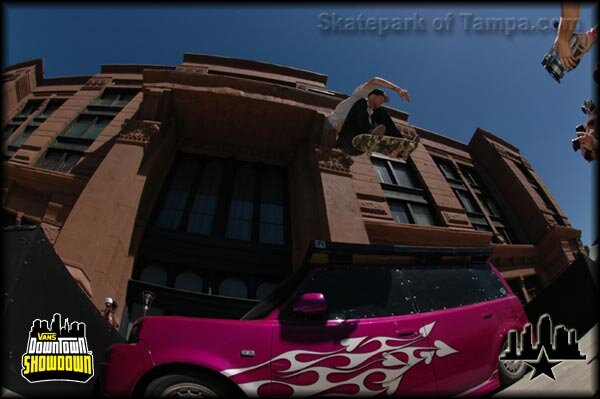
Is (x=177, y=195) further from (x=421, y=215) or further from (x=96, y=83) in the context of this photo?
(x=421, y=215)

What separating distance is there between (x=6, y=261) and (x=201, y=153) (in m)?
11.0

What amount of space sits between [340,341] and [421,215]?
12.1 metres

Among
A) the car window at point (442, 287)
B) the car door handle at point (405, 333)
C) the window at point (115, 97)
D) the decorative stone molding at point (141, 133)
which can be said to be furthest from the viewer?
the window at point (115, 97)

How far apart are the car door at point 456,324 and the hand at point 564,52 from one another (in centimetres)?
302

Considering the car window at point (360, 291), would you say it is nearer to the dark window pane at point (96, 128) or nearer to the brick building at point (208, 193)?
the brick building at point (208, 193)

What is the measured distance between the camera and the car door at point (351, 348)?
2961 mm

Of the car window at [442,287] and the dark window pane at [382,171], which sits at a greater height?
the dark window pane at [382,171]

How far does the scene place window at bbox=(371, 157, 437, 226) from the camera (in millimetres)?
13719

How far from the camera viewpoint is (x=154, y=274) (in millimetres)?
10453

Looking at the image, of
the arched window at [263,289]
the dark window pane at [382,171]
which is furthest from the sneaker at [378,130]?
the dark window pane at [382,171]

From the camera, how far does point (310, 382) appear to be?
116 inches

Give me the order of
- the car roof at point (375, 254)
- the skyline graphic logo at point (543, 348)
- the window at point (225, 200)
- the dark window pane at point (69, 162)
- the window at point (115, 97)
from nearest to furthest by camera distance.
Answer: the skyline graphic logo at point (543, 348)
the car roof at point (375, 254)
the window at point (225, 200)
the dark window pane at point (69, 162)
the window at point (115, 97)

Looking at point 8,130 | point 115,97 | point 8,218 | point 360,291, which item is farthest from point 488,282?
point 8,130

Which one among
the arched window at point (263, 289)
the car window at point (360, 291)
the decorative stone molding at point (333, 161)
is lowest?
the car window at point (360, 291)
